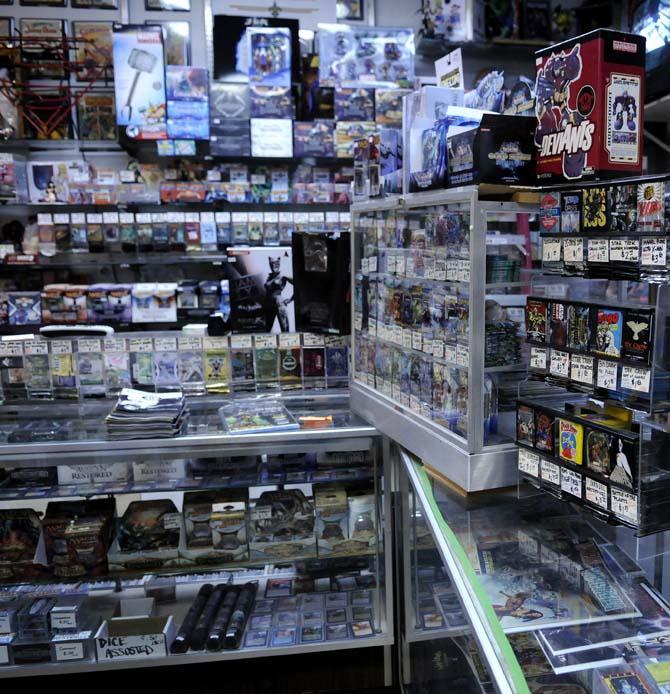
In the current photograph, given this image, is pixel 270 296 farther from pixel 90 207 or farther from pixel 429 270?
pixel 90 207

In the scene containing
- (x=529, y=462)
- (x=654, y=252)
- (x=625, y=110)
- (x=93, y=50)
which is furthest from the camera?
(x=93, y=50)

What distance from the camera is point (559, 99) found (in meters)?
1.51

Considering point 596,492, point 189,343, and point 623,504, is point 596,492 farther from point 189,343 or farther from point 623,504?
point 189,343

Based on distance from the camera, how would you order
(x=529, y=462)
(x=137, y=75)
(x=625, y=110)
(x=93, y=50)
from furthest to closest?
(x=93, y=50) < (x=137, y=75) < (x=529, y=462) < (x=625, y=110)

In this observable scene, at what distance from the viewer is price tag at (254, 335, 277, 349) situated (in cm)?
275

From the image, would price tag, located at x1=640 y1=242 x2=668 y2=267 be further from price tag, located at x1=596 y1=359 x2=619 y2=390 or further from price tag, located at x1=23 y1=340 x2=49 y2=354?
price tag, located at x1=23 y1=340 x2=49 y2=354

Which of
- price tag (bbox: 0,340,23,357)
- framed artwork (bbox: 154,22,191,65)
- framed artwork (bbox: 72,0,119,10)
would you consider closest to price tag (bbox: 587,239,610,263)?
price tag (bbox: 0,340,23,357)

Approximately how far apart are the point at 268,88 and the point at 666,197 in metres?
3.77

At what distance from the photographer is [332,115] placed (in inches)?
185

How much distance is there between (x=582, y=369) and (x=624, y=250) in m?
0.25

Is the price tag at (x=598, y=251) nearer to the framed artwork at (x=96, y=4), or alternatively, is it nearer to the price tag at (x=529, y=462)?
the price tag at (x=529, y=462)

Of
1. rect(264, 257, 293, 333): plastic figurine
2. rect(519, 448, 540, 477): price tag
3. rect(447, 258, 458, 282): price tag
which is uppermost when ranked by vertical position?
rect(447, 258, 458, 282): price tag

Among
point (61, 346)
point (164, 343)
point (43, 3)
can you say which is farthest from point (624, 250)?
point (43, 3)

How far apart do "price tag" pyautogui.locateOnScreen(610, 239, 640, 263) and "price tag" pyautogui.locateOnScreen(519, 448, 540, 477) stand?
1.58 ft
